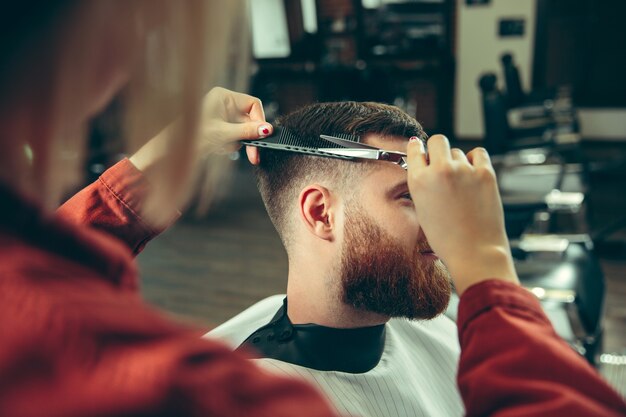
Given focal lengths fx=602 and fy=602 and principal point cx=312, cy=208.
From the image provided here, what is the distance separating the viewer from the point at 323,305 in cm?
119

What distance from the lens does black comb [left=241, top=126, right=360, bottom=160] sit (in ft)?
3.64

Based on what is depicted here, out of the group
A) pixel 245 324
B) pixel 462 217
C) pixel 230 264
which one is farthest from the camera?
pixel 230 264

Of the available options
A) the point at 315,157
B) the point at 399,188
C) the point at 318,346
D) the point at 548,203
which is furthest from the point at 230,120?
the point at 548,203

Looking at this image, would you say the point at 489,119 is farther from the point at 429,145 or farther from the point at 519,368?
the point at 519,368

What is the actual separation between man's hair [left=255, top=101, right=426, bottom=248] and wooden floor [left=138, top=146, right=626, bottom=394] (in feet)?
5.20

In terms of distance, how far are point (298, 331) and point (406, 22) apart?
716 cm

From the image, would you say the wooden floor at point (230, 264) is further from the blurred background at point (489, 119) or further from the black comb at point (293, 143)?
the black comb at point (293, 143)

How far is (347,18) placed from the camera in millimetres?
8188

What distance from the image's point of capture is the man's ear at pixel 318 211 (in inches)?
47.4

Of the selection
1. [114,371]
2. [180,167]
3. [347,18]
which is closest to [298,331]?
[180,167]

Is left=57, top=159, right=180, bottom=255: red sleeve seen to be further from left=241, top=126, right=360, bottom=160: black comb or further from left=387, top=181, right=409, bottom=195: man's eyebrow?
left=387, top=181, right=409, bottom=195: man's eyebrow

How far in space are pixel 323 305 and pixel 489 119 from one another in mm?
3416

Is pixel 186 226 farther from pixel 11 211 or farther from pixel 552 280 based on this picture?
pixel 11 211

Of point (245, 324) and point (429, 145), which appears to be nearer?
point (429, 145)
